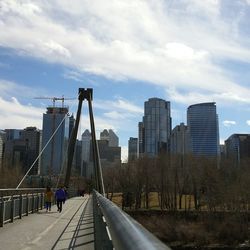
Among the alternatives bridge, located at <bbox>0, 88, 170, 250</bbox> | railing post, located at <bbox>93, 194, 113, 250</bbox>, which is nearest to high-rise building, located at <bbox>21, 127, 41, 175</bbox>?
bridge, located at <bbox>0, 88, 170, 250</bbox>

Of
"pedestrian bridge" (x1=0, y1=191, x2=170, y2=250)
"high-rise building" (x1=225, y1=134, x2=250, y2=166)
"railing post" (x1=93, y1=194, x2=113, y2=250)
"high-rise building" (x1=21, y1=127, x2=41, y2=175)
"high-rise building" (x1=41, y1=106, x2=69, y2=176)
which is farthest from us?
"high-rise building" (x1=21, y1=127, x2=41, y2=175)

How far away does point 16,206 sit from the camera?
22.0m

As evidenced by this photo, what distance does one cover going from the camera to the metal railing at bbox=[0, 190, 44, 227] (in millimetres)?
18489

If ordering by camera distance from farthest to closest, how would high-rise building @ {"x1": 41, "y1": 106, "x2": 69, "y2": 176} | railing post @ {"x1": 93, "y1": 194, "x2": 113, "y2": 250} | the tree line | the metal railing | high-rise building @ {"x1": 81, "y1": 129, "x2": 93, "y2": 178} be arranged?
high-rise building @ {"x1": 81, "y1": 129, "x2": 93, "y2": 178} < high-rise building @ {"x1": 41, "y1": 106, "x2": 69, "y2": 176} < the tree line < the metal railing < railing post @ {"x1": 93, "y1": 194, "x2": 113, "y2": 250}

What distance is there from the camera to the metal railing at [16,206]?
1849 centimetres

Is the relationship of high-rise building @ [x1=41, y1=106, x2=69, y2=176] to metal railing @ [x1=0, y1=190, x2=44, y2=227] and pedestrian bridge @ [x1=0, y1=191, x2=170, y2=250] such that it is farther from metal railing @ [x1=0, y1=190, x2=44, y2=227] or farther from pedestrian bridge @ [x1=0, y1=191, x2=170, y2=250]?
pedestrian bridge @ [x1=0, y1=191, x2=170, y2=250]

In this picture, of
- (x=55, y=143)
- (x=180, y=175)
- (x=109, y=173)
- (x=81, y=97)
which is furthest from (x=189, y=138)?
(x=81, y=97)

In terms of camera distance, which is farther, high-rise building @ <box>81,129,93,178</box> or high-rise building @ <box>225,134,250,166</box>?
high-rise building @ <box>81,129,93,178</box>

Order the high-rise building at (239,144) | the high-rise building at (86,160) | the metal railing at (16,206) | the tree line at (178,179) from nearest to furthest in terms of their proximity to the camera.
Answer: the metal railing at (16,206)
the tree line at (178,179)
the high-rise building at (239,144)
the high-rise building at (86,160)

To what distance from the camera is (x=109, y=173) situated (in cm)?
11556

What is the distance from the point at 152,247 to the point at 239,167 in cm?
9205

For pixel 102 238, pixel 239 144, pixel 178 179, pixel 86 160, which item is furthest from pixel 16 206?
pixel 86 160

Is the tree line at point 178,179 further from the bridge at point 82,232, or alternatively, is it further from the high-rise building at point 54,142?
the bridge at point 82,232

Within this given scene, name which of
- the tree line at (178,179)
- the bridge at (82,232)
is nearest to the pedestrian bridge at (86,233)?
the bridge at (82,232)
